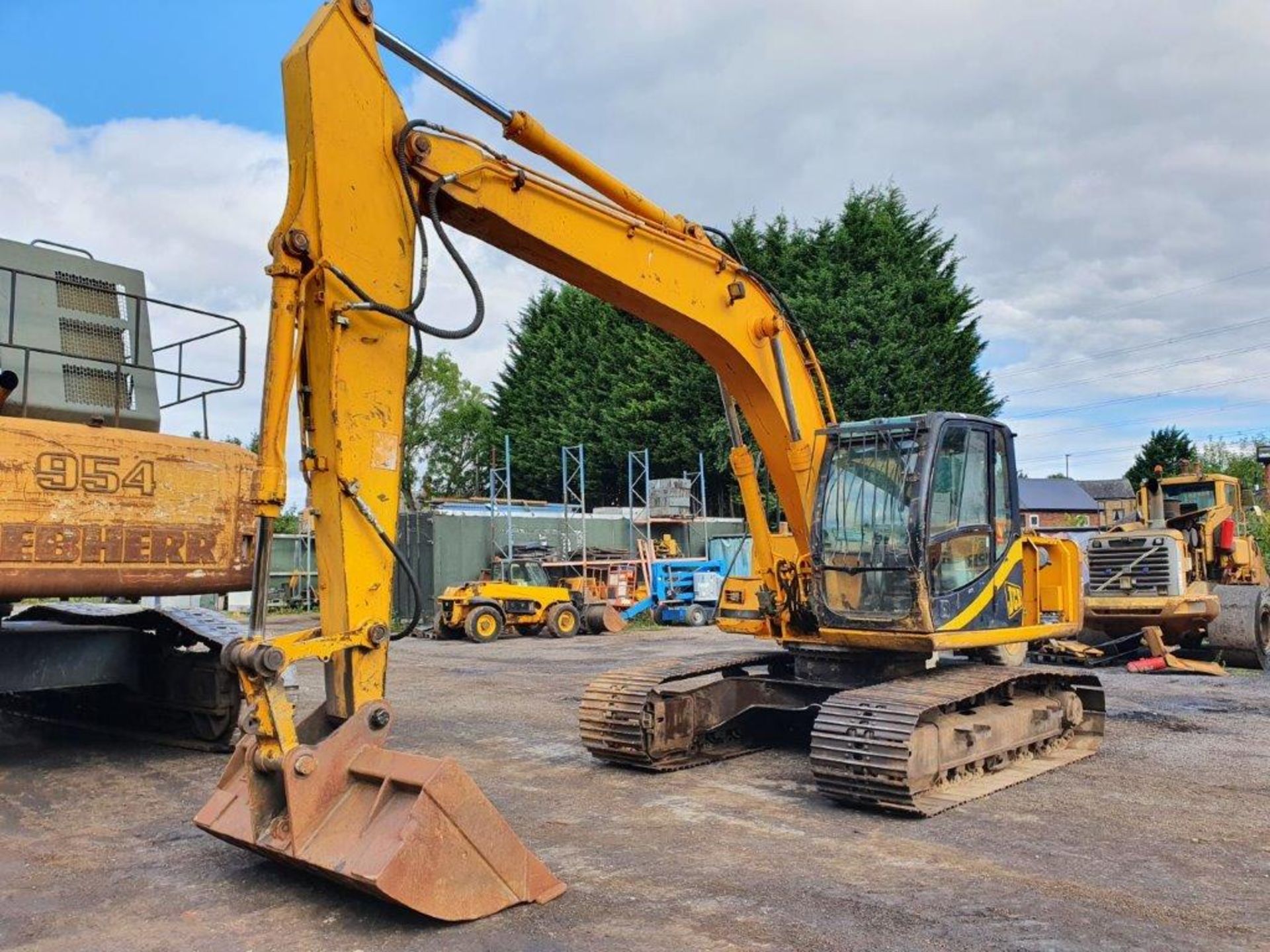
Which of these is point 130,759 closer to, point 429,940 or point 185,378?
point 185,378

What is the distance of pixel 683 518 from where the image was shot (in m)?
27.3

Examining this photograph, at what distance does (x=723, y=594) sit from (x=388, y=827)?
444 centimetres

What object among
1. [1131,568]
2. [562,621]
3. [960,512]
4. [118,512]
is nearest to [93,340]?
[118,512]

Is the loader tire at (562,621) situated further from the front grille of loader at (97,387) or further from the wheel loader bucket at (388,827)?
the wheel loader bucket at (388,827)

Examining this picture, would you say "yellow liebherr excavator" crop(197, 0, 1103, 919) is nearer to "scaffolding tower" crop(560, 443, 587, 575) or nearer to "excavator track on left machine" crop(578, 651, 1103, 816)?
"excavator track on left machine" crop(578, 651, 1103, 816)

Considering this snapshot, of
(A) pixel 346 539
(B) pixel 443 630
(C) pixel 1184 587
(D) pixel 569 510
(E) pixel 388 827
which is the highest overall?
(D) pixel 569 510

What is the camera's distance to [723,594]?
27.1 ft

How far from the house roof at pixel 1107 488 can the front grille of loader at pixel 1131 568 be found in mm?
57187

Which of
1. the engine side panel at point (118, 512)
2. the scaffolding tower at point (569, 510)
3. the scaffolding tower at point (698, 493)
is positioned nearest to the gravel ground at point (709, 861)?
the engine side panel at point (118, 512)

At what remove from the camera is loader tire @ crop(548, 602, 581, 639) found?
2012cm

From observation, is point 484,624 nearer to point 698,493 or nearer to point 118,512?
point 118,512

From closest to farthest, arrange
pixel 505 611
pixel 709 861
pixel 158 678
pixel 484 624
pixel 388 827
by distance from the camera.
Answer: pixel 388 827
pixel 709 861
pixel 158 678
pixel 484 624
pixel 505 611

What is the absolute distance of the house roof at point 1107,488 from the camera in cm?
6769

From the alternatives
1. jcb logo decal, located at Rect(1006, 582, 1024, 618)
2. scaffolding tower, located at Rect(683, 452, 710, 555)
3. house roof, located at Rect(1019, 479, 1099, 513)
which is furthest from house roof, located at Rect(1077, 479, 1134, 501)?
jcb logo decal, located at Rect(1006, 582, 1024, 618)
